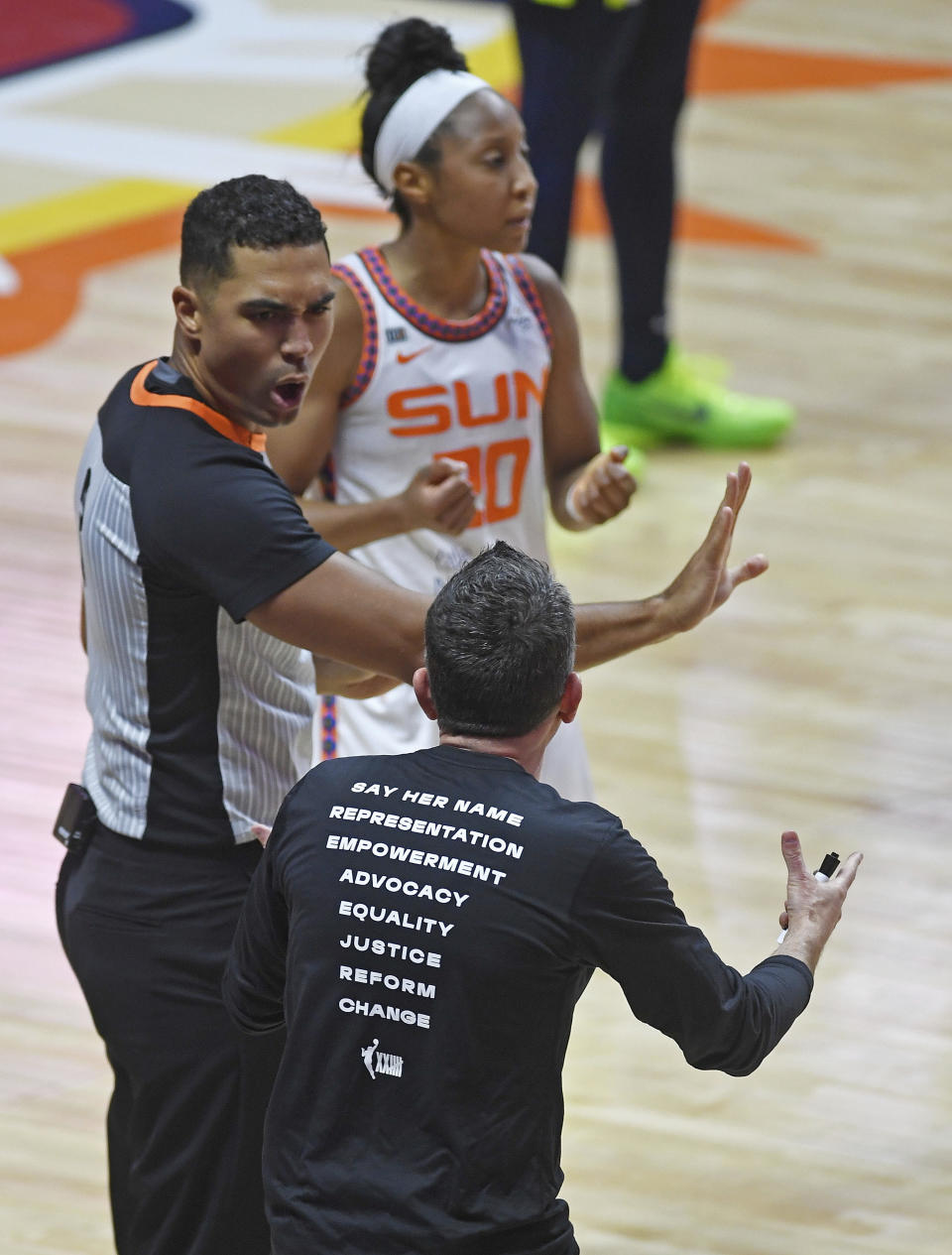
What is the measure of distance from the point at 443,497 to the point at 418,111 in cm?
73

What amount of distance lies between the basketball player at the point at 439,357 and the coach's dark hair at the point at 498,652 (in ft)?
3.14

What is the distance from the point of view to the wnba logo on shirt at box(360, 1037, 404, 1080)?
167 cm

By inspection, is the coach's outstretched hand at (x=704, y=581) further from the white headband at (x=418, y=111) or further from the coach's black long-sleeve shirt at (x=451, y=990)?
the white headband at (x=418, y=111)

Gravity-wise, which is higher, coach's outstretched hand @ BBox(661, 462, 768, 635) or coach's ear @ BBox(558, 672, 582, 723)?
coach's ear @ BBox(558, 672, 582, 723)

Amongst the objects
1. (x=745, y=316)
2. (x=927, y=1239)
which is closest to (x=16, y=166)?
(x=745, y=316)

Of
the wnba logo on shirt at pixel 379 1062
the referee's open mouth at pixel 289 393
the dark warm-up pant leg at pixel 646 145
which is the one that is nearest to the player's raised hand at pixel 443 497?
the referee's open mouth at pixel 289 393

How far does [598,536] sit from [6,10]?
184 inches

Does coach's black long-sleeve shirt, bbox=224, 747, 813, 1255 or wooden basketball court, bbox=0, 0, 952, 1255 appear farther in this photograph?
wooden basketball court, bbox=0, 0, 952, 1255

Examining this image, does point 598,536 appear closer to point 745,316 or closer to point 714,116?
point 745,316

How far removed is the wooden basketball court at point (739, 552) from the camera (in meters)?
2.86

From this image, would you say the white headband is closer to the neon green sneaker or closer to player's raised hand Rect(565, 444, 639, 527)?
player's raised hand Rect(565, 444, 639, 527)

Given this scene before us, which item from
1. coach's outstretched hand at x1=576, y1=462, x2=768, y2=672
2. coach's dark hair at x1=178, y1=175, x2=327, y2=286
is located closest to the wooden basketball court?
coach's outstretched hand at x1=576, y1=462, x2=768, y2=672

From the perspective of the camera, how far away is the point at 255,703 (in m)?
2.06

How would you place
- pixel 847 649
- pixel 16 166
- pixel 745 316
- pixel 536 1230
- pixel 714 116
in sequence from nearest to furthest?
pixel 536 1230
pixel 847 649
pixel 745 316
pixel 16 166
pixel 714 116
